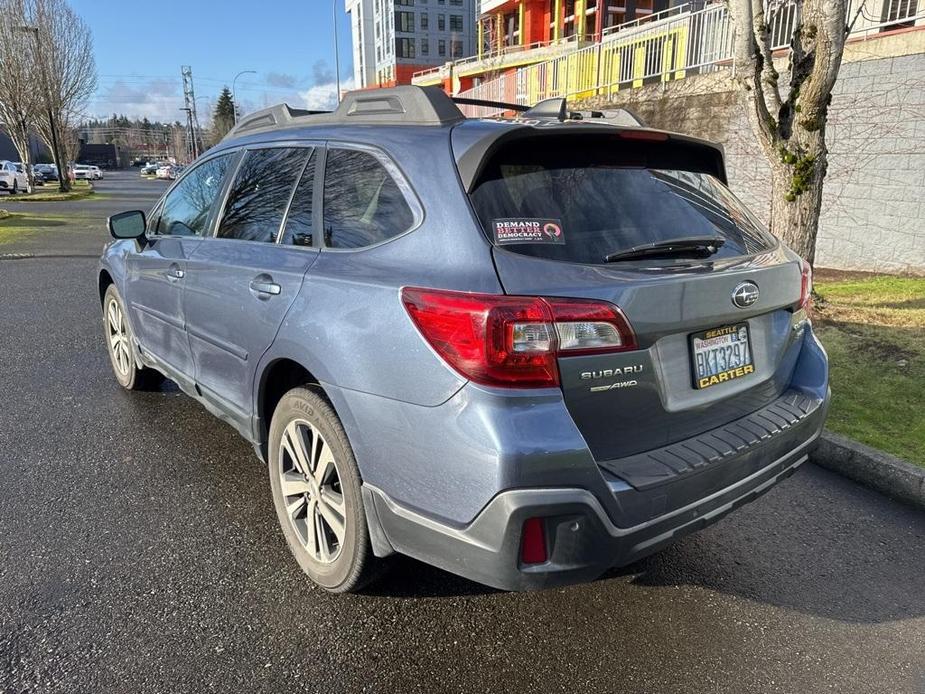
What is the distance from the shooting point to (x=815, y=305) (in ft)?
22.4

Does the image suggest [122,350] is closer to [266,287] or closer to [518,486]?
[266,287]

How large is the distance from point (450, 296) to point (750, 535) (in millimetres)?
2081

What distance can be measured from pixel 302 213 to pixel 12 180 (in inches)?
1542

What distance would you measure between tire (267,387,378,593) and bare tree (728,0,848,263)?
226 inches

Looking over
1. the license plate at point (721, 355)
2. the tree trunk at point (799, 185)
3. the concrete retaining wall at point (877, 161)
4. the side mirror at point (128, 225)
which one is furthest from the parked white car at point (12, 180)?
the license plate at point (721, 355)

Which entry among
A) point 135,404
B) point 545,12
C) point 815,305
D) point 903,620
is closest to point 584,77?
point 815,305

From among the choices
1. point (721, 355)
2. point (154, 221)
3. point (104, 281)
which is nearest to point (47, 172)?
point (104, 281)

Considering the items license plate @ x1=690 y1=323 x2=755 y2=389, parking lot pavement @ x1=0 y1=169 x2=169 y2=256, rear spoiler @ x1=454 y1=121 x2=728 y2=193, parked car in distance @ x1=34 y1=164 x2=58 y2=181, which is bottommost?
parking lot pavement @ x1=0 y1=169 x2=169 y2=256

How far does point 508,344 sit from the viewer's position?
1926 millimetres

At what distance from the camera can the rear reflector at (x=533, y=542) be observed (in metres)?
1.91

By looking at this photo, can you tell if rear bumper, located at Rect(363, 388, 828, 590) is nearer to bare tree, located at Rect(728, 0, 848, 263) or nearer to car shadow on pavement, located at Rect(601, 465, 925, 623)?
car shadow on pavement, located at Rect(601, 465, 925, 623)

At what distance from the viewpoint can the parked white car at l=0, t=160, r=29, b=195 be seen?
33.8m

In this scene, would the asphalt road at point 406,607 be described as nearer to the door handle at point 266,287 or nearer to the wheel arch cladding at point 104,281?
the door handle at point 266,287

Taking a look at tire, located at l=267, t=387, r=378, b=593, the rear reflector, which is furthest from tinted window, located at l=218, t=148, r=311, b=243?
the rear reflector
